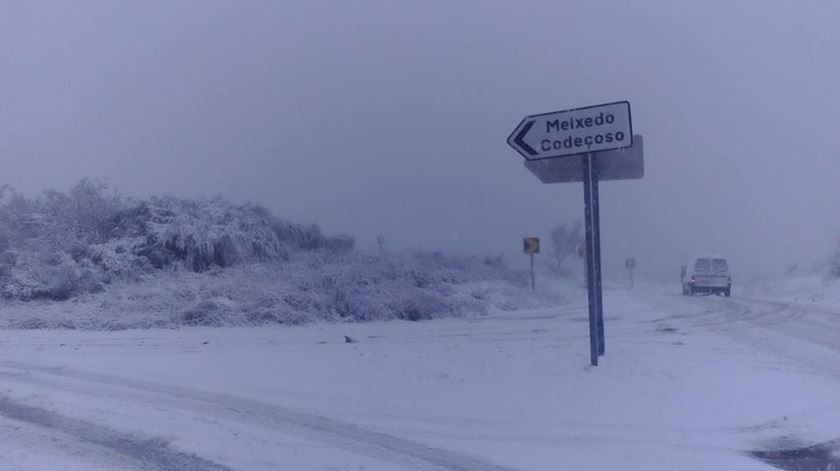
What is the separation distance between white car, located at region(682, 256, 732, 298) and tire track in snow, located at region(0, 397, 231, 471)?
35.2 metres

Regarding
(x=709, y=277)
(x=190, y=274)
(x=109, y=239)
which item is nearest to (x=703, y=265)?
(x=709, y=277)

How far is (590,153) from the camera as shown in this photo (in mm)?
10758

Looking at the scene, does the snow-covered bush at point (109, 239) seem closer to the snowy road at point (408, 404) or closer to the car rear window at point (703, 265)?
the snowy road at point (408, 404)

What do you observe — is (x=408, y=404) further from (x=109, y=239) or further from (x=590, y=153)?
(x=109, y=239)

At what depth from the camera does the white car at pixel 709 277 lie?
38.8 meters

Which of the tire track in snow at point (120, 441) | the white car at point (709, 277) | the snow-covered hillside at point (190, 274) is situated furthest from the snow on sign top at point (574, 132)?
the white car at point (709, 277)

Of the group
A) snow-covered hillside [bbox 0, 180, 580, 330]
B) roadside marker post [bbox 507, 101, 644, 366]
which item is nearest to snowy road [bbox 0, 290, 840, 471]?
roadside marker post [bbox 507, 101, 644, 366]

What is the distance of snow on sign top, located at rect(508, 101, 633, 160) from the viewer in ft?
34.1

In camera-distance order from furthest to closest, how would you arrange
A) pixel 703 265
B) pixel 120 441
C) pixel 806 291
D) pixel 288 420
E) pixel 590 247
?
pixel 703 265, pixel 806 291, pixel 590 247, pixel 288 420, pixel 120 441

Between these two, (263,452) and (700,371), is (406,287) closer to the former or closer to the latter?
(700,371)

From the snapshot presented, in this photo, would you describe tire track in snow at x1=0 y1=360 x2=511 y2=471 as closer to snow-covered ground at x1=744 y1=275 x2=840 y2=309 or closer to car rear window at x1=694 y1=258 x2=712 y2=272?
snow-covered ground at x1=744 y1=275 x2=840 y2=309

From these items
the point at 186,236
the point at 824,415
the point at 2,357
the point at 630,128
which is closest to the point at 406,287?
the point at 186,236

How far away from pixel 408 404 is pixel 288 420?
4.60 ft

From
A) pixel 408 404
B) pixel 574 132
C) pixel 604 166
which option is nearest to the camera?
pixel 408 404
